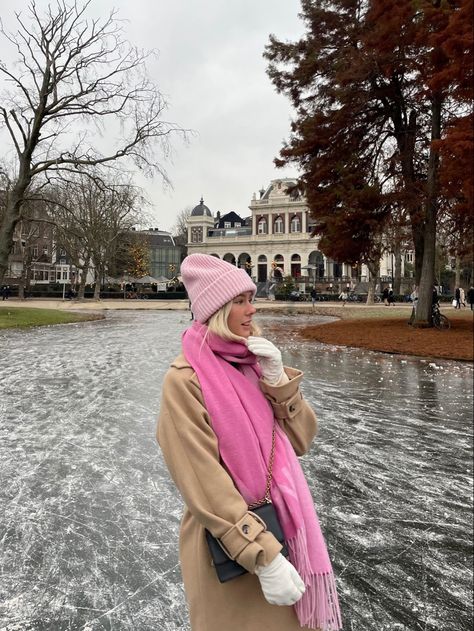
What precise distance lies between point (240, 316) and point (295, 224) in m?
79.8

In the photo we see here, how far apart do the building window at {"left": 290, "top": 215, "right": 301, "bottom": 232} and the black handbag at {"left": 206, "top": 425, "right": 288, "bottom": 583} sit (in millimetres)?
79849

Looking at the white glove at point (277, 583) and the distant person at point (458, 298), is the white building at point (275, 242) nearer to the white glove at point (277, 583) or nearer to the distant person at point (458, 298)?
the distant person at point (458, 298)

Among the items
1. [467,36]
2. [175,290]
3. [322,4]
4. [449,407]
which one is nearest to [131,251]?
[175,290]

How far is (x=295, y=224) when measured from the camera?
79375mm

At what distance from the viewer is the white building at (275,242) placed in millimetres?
76125

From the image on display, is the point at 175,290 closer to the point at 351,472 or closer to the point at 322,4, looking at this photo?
the point at 322,4

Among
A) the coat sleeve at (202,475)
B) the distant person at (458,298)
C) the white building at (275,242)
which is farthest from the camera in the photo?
the white building at (275,242)

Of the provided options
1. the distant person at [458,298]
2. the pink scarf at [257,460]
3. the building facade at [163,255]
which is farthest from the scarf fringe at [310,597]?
the building facade at [163,255]

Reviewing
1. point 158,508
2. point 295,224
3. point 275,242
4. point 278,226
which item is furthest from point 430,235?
point 278,226

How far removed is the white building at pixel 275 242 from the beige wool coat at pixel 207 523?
7194 centimetres

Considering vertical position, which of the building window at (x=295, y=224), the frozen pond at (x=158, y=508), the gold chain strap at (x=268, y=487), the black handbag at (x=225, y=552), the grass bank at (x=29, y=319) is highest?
the building window at (x=295, y=224)

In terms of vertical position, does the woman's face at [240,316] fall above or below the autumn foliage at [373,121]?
below

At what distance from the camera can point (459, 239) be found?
1834cm

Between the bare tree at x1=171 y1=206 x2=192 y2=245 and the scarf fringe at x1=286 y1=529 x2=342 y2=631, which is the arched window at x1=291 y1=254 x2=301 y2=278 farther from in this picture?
the scarf fringe at x1=286 y1=529 x2=342 y2=631
